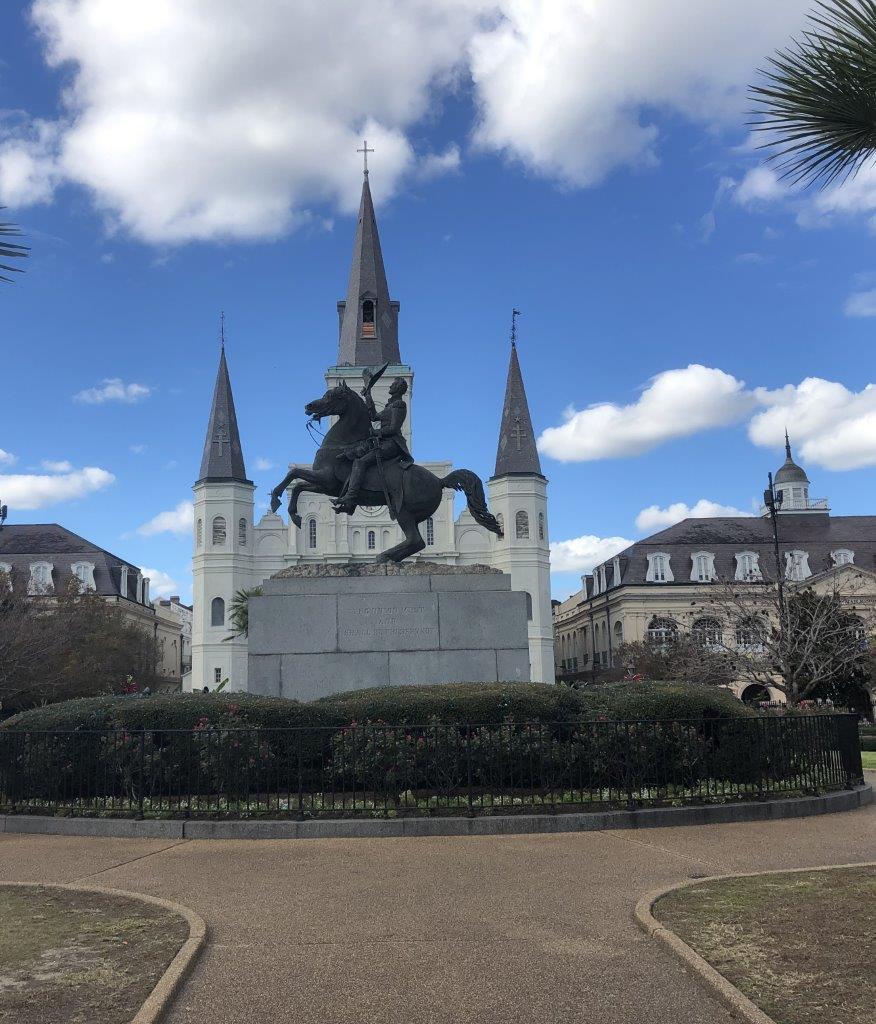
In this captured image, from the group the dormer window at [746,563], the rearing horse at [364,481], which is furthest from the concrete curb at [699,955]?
the dormer window at [746,563]

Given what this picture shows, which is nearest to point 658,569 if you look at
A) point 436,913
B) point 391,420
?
point 391,420

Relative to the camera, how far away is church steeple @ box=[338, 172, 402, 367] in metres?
95.0

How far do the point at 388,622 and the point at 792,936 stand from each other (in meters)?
9.97

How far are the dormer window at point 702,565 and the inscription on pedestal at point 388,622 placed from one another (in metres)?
72.1

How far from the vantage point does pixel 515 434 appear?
91.3 meters

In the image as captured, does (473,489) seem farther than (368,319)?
No

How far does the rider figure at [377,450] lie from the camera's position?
1625 centimetres

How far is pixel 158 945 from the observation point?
6.10 meters

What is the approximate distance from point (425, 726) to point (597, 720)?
203 cm

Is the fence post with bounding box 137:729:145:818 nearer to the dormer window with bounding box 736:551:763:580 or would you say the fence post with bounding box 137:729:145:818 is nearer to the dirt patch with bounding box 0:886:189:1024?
the dirt patch with bounding box 0:886:189:1024

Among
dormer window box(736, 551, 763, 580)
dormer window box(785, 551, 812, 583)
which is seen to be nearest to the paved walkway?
dormer window box(785, 551, 812, 583)

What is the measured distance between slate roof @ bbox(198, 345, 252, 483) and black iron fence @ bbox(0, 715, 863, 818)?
80.0m

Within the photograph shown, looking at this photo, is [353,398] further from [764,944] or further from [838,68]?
[764,944]

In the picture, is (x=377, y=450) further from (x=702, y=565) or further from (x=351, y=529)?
(x=702, y=565)
